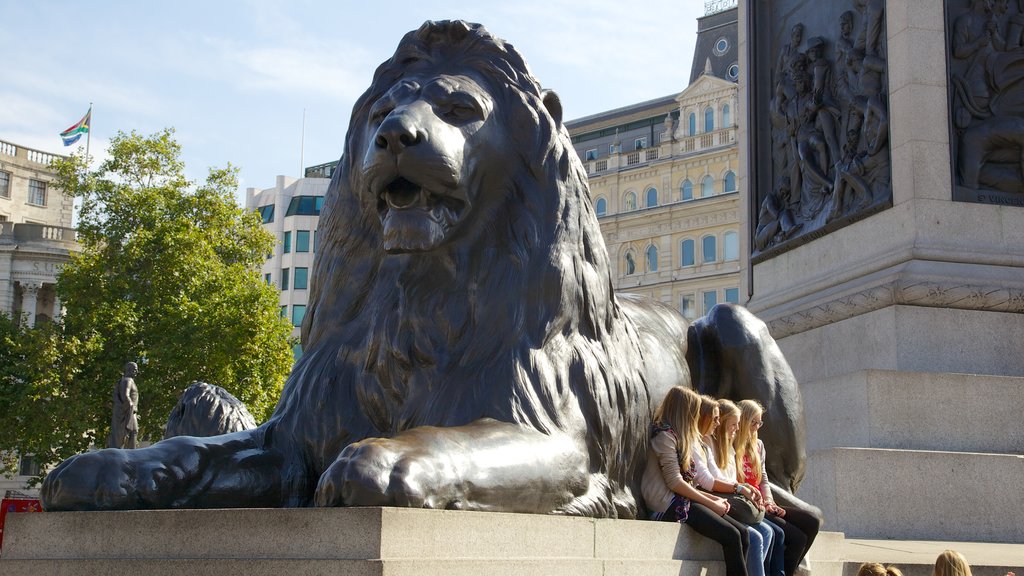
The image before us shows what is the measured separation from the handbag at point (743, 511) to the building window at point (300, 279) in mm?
75518

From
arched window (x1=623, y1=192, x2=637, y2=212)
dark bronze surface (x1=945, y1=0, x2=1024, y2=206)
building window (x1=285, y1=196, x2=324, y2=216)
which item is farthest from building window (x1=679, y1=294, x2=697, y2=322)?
dark bronze surface (x1=945, y1=0, x2=1024, y2=206)

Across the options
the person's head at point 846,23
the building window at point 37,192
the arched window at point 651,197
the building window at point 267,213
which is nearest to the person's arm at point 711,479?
the person's head at point 846,23

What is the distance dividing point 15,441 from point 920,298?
3116 centimetres

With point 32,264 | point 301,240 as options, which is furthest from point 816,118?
point 301,240

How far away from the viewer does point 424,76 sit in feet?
16.2

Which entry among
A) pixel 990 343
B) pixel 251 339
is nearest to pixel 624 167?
pixel 251 339

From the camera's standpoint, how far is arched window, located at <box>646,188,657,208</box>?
5894 centimetres

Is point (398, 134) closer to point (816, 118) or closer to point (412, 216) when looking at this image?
point (412, 216)

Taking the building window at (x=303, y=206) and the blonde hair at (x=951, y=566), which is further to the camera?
the building window at (x=303, y=206)

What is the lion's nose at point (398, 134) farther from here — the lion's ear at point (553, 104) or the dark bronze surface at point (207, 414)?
the dark bronze surface at point (207, 414)

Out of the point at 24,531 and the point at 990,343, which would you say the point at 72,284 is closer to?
the point at 990,343

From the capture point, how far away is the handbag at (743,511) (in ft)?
16.1

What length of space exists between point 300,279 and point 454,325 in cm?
7681

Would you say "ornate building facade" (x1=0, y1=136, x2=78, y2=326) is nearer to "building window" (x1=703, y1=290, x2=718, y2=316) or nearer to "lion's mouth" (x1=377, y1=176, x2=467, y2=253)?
"building window" (x1=703, y1=290, x2=718, y2=316)
